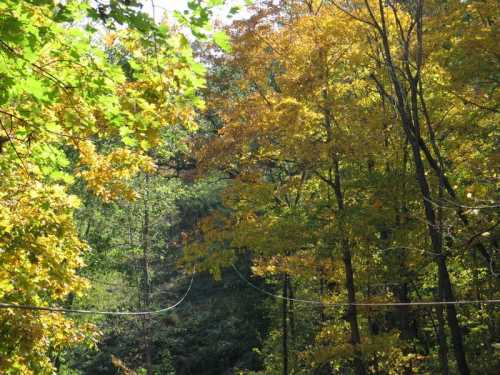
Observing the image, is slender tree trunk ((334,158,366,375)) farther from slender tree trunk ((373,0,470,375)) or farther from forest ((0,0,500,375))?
slender tree trunk ((373,0,470,375))

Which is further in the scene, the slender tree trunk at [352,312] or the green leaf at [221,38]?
the slender tree trunk at [352,312]

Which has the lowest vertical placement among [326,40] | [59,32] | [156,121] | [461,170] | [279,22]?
[156,121]

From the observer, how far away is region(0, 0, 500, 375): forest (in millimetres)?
4008

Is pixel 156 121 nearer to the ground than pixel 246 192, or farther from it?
nearer to the ground

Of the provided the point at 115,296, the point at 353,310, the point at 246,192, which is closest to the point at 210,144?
the point at 246,192

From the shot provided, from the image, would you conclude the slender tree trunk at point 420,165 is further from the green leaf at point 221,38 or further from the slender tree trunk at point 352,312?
the green leaf at point 221,38

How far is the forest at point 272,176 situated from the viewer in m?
4.01

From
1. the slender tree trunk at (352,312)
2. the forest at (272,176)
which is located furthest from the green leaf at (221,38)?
the slender tree trunk at (352,312)

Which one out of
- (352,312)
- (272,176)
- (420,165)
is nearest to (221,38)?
(420,165)

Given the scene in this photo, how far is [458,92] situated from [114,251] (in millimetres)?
11891

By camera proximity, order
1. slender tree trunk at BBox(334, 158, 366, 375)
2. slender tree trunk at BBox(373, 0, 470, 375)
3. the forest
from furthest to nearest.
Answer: slender tree trunk at BBox(334, 158, 366, 375)
slender tree trunk at BBox(373, 0, 470, 375)
the forest

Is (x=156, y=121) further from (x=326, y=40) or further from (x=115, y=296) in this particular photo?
(x=115, y=296)

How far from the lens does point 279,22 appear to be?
1404 cm

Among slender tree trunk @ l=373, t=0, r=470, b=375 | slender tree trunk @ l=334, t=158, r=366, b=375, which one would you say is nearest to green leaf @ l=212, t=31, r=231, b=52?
slender tree trunk @ l=373, t=0, r=470, b=375
